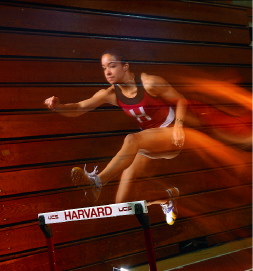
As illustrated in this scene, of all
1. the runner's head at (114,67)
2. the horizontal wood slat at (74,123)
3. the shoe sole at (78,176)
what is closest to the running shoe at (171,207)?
the horizontal wood slat at (74,123)

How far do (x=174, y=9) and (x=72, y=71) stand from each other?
1.74 meters

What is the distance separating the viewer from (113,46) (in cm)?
543

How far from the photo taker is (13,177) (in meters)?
4.76

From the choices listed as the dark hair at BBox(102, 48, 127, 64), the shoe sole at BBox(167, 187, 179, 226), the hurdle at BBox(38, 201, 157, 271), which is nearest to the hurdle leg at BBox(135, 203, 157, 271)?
the hurdle at BBox(38, 201, 157, 271)

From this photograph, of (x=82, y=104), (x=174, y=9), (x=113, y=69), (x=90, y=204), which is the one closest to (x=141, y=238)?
(x=90, y=204)

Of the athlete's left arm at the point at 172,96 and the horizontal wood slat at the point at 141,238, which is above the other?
the athlete's left arm at the point at 172,96

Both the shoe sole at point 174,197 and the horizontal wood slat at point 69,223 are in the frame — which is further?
the shoe sole at point 174,197

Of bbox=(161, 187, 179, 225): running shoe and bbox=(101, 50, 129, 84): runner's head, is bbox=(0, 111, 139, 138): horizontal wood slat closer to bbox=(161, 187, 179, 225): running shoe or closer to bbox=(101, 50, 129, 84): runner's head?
bbox=(101, 50, 129, 84): runner's head

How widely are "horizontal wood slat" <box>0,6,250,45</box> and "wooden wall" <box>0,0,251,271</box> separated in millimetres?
12

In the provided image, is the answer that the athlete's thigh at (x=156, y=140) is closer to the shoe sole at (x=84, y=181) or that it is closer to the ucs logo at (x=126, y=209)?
the shoe sole at (x=84, y=181)

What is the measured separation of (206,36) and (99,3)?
164cm

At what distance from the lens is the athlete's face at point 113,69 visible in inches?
211

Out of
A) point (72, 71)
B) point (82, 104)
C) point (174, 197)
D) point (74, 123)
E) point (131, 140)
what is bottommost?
point (174, 197)

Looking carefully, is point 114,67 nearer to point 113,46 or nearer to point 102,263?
point 113,46
